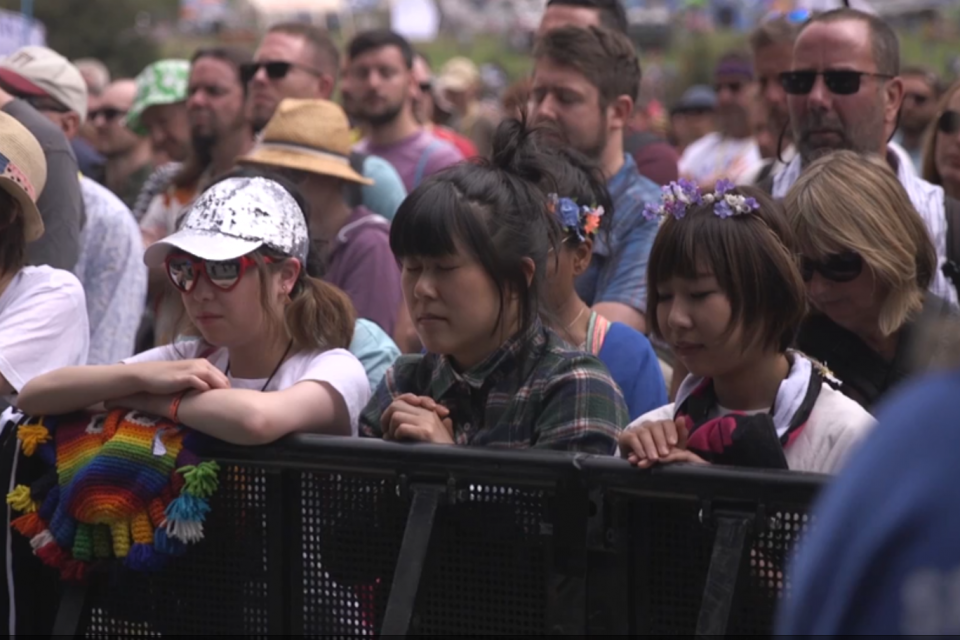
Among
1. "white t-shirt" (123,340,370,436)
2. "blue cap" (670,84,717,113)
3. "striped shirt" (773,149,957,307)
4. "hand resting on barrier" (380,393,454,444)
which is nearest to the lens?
"hand resting on barrier" (380,393,454,444)

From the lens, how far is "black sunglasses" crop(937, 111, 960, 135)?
5188 mm

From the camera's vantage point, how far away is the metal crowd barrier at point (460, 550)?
254cm

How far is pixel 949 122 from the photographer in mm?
5223

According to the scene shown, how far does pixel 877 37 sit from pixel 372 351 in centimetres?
221

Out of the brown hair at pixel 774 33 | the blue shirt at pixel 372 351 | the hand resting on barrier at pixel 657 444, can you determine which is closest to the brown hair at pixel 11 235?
the blue shirt at pixel 372 351

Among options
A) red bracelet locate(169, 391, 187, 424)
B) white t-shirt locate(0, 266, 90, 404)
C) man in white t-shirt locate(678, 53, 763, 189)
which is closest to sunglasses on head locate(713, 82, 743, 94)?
man in white t-shirt locate(678, 53, 763, 189)

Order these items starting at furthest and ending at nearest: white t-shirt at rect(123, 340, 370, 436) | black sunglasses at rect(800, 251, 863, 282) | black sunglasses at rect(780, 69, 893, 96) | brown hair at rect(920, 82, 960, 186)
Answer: brown hair at rect(920, 82, 960, 186) → black sunglasses at rect(780, 69, 893, 96) → black sunglasses at rect(800, 251, 863, 282) → white t-shirt at rect(123, 340, 370, 436)

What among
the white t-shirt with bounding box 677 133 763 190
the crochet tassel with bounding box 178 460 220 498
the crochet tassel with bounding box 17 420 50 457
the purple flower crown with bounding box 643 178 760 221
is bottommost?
the white t-shirt with bounding box 677 133 763 190

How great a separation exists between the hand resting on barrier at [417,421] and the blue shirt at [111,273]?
99.6 inches

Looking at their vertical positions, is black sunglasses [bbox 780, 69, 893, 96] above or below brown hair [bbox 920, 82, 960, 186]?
above

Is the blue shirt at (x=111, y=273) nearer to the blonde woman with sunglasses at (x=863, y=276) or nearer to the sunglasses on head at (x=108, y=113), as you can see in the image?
the blonde woman with sunglasses at (x=863, y=276)

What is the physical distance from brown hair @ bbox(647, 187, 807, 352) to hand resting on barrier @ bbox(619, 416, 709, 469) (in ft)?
1.29

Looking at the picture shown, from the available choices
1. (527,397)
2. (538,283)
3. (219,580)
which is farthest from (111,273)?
(527,397)

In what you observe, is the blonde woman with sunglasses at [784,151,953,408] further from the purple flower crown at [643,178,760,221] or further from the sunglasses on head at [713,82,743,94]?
the sunglasses on head at [713,82,743,94]
